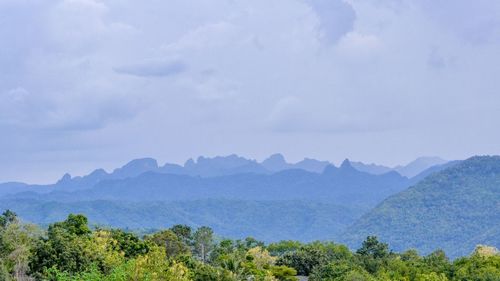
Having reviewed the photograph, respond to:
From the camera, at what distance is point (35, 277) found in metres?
41.2

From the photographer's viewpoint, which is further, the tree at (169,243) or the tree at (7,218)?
the tree at (169,243)

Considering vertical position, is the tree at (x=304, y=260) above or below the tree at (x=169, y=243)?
below

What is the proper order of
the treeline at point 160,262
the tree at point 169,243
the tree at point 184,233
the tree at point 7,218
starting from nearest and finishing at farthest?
the treeline at point 160,262, the tree at point 7,218, the tree at point 169,243, the tree at point 184,233

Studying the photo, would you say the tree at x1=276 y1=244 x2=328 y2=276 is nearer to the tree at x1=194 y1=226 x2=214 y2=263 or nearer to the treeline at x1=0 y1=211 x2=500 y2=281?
the treeline at x1=0 y1=211 x2=500 y2=281

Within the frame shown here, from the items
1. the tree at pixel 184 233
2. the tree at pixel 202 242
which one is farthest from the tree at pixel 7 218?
the tree at pixel 202 242

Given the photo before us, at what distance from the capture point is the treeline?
126ft

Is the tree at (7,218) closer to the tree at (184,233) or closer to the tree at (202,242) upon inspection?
the tree at (184,233)

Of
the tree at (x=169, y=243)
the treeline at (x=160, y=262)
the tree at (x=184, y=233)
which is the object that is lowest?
the treeline at (x=160, y=262)

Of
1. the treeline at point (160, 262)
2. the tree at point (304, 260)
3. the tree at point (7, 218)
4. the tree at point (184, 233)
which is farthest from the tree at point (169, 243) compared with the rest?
the tree at point (7, 218)

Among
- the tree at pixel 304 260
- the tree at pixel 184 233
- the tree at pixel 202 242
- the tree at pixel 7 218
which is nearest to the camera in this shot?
the tree at pixel 7 218

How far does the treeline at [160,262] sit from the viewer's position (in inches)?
1513

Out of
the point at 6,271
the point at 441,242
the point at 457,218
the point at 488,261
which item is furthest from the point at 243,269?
the point at 457,218

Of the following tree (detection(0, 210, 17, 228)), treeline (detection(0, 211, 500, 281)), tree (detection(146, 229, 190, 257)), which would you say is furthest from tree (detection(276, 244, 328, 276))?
tree (detection(0, 210, 17, 228))

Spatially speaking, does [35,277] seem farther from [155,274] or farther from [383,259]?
[383,259]
